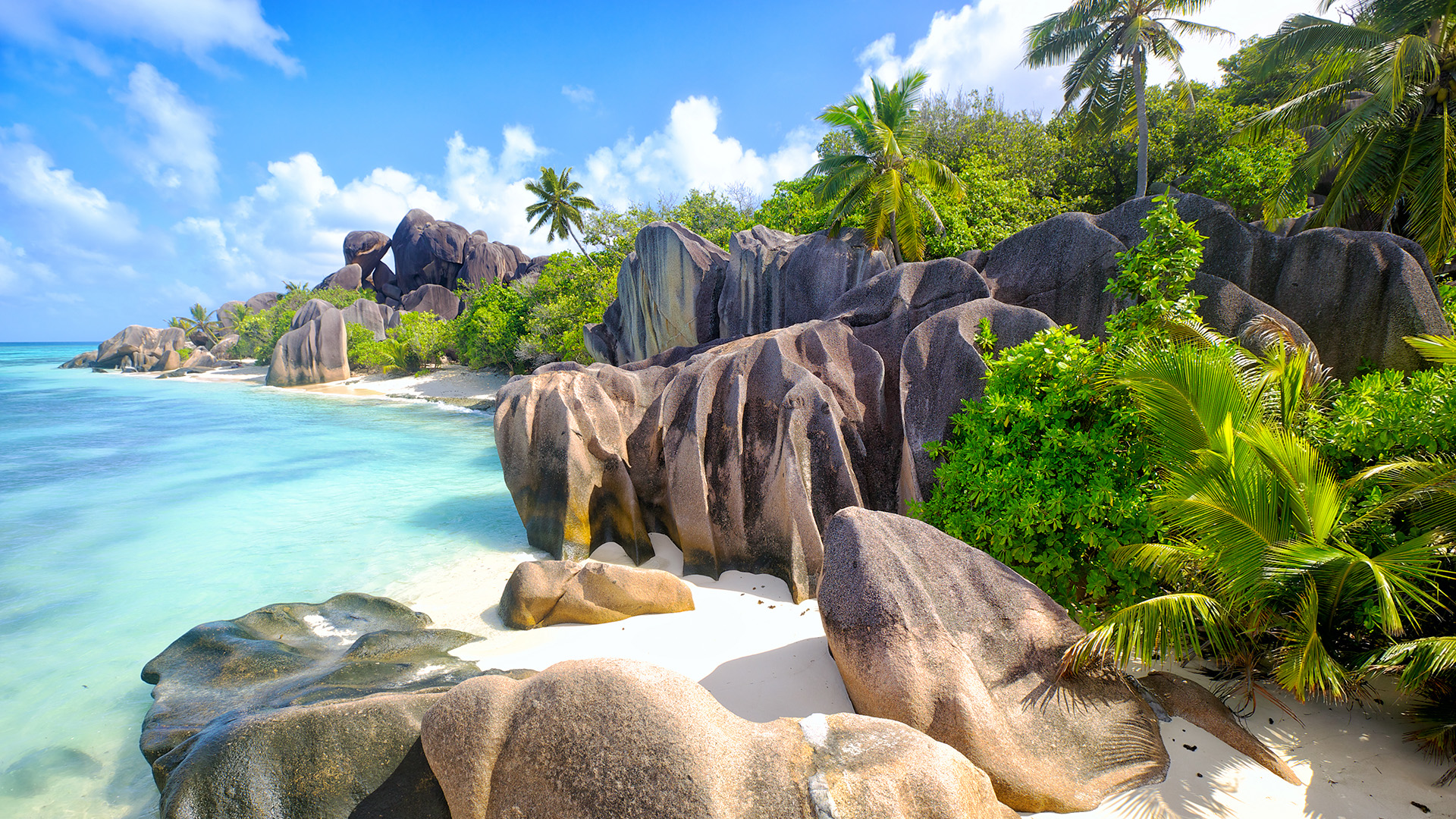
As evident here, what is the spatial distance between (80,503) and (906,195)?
787 inches

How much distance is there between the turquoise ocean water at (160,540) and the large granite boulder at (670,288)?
6192 millimetres

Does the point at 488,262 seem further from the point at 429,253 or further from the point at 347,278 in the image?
the point at 347,278

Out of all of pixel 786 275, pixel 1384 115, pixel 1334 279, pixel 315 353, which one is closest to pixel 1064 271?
pixel 1334 279

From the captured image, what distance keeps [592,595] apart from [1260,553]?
551cm

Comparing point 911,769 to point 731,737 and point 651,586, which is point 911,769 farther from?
point 651,586

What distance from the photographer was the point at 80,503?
13.4 metres

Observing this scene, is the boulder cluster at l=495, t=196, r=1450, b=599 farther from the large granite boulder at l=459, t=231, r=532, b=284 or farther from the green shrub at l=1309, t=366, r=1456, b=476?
the large granite boulder at l=459, t=231, r=532, b=284

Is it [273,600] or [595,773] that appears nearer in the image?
[595,773]

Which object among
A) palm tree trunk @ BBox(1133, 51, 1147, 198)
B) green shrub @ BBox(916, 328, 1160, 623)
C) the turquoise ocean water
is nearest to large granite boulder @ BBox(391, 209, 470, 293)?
the turquoise ocean water

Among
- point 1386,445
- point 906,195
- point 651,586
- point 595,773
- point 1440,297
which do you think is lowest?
point 651,586

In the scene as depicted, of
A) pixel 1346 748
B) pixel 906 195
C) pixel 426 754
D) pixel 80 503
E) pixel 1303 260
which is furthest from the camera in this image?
pixel 906 195

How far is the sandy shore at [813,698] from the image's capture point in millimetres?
3324

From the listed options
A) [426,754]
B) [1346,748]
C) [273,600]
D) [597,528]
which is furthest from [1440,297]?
[273,600]

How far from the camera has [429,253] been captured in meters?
50.3
